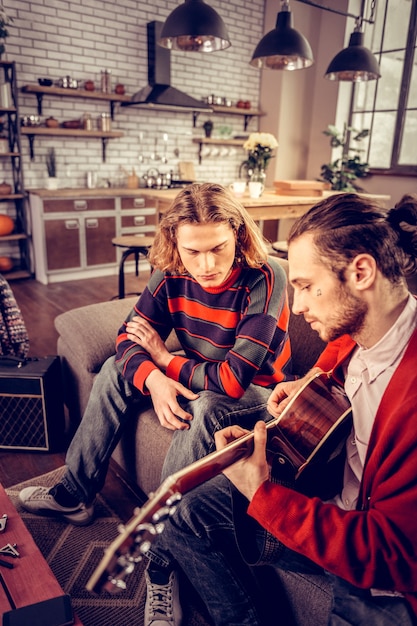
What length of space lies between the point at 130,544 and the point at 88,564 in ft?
3.00

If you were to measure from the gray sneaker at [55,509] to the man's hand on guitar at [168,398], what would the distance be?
18.8 inches

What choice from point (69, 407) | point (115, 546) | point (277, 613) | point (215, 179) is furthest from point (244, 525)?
point (215, 179)

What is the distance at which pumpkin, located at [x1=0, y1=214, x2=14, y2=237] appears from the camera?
14.8 feet

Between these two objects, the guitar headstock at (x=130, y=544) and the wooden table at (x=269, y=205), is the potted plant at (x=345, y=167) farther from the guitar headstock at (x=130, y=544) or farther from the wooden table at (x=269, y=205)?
the guitar headstock at (x=130, y=544)

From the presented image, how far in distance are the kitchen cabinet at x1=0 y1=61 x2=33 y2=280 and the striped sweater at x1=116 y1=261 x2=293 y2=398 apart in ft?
11.2

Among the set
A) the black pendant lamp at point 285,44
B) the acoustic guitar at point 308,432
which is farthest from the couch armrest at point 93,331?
the black pendant lamp at point 285,44

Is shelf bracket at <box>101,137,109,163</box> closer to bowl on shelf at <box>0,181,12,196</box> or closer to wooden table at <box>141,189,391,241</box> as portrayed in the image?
bowl on shelf at <box>0,181,12,196</box>

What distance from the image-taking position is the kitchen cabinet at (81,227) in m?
4.48

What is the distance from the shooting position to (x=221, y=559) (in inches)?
46.1

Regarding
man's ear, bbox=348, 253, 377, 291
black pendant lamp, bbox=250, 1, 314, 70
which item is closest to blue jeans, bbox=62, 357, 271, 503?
man's ear, bbox=348, 253, 377, 291

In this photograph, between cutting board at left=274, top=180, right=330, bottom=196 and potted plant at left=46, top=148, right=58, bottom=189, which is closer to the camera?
cutting board at left=274, top=180, right=330, bottom=196

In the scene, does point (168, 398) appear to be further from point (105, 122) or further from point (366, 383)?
point (105, 122)

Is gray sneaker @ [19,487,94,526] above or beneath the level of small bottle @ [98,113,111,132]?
Result: beneath

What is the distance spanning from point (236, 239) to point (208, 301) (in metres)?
0.22
